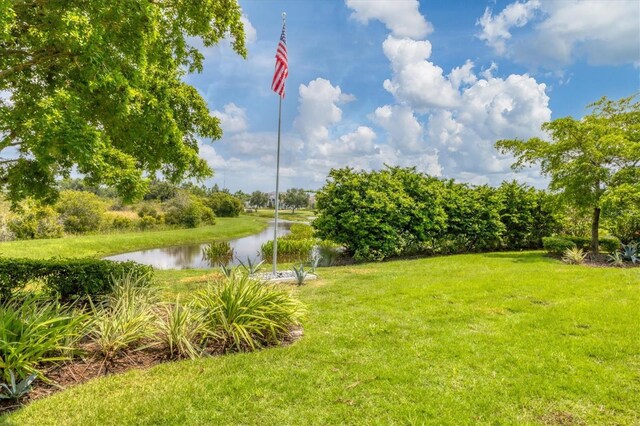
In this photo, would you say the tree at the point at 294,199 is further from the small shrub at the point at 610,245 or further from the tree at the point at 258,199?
the small shrub at the point at 610,245

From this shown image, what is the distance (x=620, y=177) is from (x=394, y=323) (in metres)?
10.9

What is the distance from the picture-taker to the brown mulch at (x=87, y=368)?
3.54 m

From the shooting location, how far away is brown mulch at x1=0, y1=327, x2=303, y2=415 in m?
3.54

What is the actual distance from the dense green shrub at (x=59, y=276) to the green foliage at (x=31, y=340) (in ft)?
4.87

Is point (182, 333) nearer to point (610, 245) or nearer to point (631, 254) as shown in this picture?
point (631, 254)

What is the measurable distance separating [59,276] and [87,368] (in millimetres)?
2503

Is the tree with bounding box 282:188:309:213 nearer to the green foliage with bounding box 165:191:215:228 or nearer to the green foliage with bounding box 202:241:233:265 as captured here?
the green foliage with bounding box 165:191:215:228

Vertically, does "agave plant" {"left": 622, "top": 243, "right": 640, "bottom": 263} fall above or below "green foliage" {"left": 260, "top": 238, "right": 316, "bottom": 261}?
above

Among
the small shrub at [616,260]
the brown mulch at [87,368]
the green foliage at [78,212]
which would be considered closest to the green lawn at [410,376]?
the brown mulch at [87,368]

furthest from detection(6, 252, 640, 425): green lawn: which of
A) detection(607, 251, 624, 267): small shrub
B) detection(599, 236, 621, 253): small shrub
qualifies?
detection(599, 236, 621, 253): small shrub

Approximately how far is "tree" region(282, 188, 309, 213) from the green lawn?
87045mm

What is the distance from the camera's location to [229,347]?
464 cm

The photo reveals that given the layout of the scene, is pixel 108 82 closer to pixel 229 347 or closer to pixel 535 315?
pixel 229 347

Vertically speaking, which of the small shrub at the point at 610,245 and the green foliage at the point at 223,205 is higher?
the green foliage at the point at 223,205
